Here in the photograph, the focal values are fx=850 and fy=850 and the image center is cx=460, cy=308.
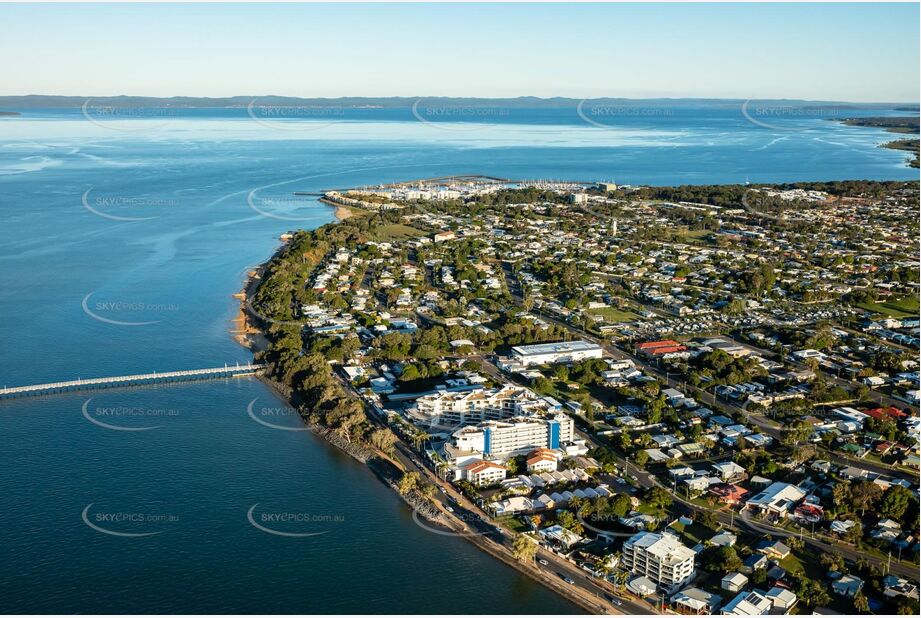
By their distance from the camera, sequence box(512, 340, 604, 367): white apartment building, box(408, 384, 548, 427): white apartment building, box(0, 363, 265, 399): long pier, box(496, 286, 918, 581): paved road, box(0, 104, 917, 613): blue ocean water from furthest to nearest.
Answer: box(512, 340, 604, 367): white apartment building → box(0, 363, 265, 399): long pier → box(408, 384, 548, 427): white apartment building → box(496, 286, 918, 581): paved road → box(0, 104, 917, 613): blue ocean water

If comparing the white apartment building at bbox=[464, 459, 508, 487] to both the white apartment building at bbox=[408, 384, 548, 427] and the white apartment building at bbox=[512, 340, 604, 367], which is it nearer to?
the white apartment building at bbox=[408, 384, 548, 427]

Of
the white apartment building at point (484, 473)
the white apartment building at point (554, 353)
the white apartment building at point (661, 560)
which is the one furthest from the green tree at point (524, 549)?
the white apartment building at point (554, 353)

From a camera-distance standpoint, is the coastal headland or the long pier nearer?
the coastal headland

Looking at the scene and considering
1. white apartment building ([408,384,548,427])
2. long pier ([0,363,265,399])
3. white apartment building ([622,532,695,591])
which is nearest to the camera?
white apartment building ([622,532,695,591])

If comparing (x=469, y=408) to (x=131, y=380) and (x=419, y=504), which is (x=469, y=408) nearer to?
(x=419, y=504)

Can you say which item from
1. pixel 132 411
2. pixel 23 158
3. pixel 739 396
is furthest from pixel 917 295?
pixel 23 158

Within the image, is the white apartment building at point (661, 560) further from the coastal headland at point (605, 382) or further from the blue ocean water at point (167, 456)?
the blue ocean water at point (167, 456)

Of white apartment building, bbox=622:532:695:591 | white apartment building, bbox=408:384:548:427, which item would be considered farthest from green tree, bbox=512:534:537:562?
white apartment building, bbox=408:384:548:427

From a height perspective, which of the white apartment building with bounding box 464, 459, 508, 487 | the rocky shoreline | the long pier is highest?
the long pier
